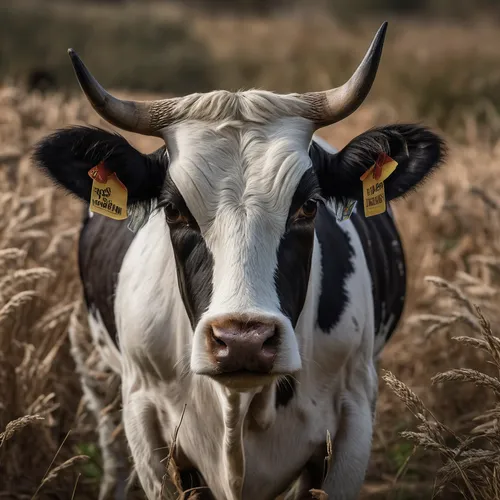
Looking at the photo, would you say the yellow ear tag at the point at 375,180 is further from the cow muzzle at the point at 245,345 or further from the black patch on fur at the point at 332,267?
the cow muzzle at the point at 245,345

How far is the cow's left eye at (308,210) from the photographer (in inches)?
164

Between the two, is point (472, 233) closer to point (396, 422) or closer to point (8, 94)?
point (396, 422)

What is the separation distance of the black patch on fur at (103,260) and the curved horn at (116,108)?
978 mm

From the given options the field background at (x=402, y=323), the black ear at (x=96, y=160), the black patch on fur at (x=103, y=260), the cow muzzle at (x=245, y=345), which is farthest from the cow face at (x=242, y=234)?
the black patch on fur at (x=103, y=260)

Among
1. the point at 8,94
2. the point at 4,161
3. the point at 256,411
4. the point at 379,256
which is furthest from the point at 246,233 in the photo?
the point at 8,94

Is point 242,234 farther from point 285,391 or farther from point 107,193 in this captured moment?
point 285,391

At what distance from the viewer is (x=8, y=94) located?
9.12 meters

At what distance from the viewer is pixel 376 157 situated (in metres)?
4.44

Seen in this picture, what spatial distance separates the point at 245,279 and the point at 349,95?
89 centimetres

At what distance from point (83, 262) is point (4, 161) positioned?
1442 mm

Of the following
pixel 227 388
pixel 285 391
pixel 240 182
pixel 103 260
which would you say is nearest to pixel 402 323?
pixel 103 260

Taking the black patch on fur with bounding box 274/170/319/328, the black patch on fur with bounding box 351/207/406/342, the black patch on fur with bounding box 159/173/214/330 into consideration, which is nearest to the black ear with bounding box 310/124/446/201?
the black patch on fur with bounding box 274/170/319/328

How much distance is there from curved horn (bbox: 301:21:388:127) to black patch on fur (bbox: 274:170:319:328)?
10.6 inches

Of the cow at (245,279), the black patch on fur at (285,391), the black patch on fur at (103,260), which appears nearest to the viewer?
the cow at (245,279)
